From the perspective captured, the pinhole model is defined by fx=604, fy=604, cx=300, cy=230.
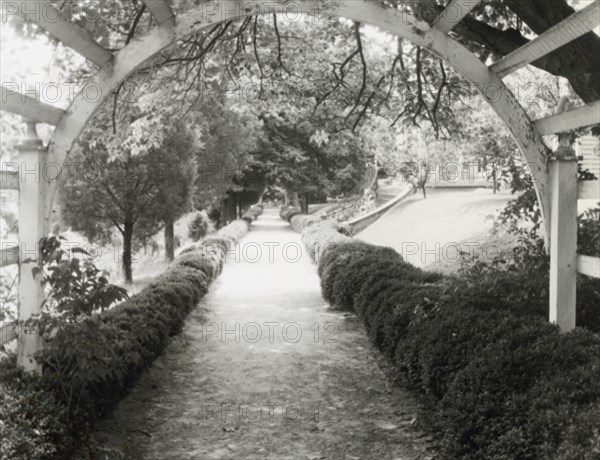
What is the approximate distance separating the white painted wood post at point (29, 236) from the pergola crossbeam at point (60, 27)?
2.04ft

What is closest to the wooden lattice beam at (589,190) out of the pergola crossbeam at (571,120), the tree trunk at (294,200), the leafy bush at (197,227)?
the pergola crossbeam at (571,120)

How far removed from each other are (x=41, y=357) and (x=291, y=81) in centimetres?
767

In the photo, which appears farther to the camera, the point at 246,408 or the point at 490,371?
the point at 246,408

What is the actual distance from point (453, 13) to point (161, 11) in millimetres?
2147

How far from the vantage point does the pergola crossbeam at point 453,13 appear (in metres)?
4.31

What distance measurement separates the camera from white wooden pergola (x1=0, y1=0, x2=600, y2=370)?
13.2 feet

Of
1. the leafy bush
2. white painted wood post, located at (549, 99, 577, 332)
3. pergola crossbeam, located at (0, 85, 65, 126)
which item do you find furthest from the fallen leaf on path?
the leafy bush

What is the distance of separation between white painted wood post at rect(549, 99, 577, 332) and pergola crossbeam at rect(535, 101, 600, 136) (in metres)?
0.11

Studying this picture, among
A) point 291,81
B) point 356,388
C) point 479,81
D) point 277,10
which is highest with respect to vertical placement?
point 291,81

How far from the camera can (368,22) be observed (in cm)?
461

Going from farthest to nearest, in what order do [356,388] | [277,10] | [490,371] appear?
[356,388] < [277,10] < [490,371]

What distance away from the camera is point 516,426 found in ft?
10.8

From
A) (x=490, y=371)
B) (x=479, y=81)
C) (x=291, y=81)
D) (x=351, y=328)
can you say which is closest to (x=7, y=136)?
(x=291, y=81)

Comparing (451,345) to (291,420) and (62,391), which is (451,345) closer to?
(291,420)
